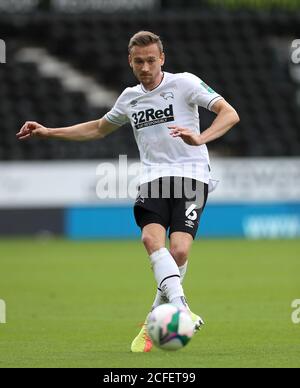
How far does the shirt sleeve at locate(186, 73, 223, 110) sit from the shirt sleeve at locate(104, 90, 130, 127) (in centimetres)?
57

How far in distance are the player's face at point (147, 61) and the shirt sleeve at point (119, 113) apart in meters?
0.36

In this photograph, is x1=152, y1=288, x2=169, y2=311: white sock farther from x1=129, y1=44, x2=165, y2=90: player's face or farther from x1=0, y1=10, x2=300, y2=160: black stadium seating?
x1=0, y1=10, x2=300, y2=160: black stadium seating

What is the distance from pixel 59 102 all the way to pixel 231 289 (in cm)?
1333

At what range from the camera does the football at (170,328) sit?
265 inches

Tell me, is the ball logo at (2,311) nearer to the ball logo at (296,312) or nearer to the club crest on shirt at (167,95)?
the ball logo at (296,312)

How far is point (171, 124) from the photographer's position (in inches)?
297

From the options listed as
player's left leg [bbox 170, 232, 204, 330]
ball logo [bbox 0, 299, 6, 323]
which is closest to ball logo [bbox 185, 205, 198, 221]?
player's left leg [bbox 170, 232, 204, 330]

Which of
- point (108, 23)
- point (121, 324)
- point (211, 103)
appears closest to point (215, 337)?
point (121, 324)

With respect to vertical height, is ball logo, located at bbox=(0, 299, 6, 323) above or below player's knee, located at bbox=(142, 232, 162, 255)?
above

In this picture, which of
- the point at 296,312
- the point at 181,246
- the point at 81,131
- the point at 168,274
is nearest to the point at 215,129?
the point at 181,246

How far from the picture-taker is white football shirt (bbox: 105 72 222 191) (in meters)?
7.55

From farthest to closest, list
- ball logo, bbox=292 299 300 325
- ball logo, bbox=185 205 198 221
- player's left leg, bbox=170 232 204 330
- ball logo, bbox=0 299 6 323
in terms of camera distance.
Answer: ball logo, bbox=0 299 6 323 < ball logo, bbox=292 299 300 325 < ball logo, bbox=185 205 198 221 < player's left leg, bbox=170 232 204 330

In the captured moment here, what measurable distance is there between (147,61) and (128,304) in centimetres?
431
